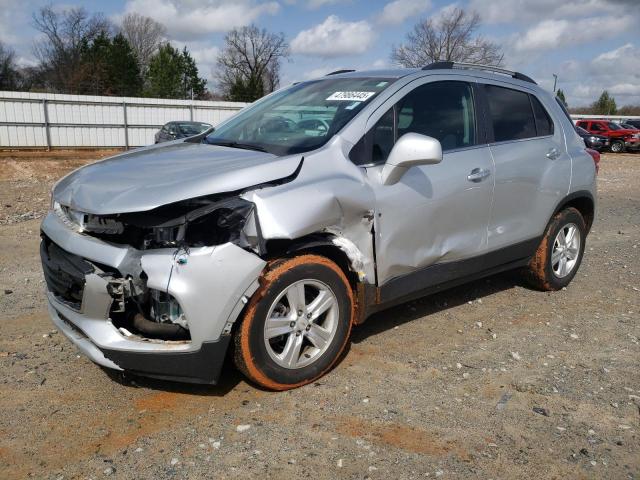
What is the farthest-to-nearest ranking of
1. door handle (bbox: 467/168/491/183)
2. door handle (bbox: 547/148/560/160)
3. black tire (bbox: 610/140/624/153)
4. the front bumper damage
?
black tire (bbox: 610/140/624/153) → door handle (bbox: 547/148/560/160) → door handle (bbox: 467/168/491/183) → the front bumper damage

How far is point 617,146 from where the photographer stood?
3052cm

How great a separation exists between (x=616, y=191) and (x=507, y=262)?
37.4ft

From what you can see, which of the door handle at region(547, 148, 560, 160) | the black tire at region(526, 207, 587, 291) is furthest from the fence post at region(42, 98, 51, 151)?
the door handle at region(547, 148, 560, 160)

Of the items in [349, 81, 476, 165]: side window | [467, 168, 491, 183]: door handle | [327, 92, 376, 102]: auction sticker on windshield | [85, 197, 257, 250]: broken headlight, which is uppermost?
[327, 92, 376, 102]: auction sticker on windshield

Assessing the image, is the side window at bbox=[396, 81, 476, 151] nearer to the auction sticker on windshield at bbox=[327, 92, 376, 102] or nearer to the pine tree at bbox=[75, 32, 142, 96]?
the auction sticker on windshield at bbox=[327, 92, 376, 102]

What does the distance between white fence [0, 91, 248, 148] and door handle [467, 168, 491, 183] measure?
2025cm

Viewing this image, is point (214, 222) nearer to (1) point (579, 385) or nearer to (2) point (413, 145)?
(2) point (413, 145)

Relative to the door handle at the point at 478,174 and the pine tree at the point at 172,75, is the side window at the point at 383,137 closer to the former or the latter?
the door handle at the point at 478,174

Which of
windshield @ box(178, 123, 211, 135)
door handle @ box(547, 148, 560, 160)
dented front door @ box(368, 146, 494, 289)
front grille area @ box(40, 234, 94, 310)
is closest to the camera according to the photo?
front grille area @ box(40, 234, 94, 310)

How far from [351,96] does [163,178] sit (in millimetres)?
1426

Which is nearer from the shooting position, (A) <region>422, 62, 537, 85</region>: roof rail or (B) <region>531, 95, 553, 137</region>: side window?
(A) <region>422, 62, 537, 85</region>: roof rail

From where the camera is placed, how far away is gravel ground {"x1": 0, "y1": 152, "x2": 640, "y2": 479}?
8.66ft

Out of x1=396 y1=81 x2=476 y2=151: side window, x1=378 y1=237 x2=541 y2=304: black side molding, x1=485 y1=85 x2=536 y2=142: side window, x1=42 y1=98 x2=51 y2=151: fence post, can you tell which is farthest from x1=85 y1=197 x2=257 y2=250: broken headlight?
x1=42 y1=98 x2=51 y2=151: fence post

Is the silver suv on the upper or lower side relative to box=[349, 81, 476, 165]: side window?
lower
